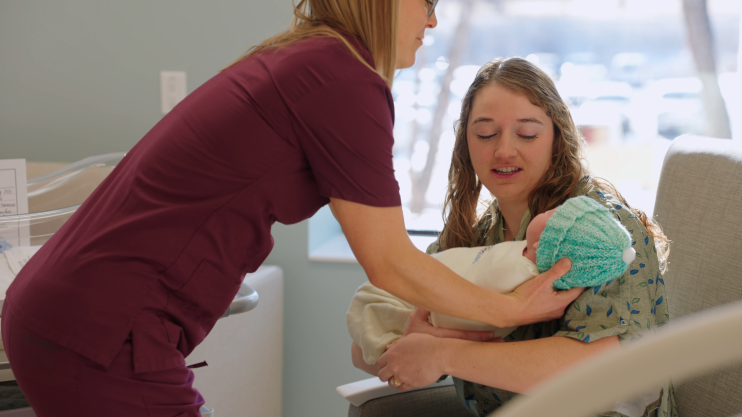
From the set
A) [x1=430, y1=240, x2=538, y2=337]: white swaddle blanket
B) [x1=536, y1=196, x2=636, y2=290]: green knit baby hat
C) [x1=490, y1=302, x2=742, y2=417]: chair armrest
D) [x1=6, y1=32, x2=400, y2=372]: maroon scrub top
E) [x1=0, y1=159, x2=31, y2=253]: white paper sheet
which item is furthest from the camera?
[x1=0, y1=159, x2=31, y2=253]: white paper sheet

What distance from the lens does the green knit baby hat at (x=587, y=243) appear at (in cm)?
100

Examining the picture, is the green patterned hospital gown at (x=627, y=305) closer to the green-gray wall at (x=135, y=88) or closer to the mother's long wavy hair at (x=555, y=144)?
the mother's long wavy hair at (x=555, y=144)

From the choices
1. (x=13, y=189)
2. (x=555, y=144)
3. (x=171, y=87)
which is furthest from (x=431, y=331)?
(x=171, y=87)

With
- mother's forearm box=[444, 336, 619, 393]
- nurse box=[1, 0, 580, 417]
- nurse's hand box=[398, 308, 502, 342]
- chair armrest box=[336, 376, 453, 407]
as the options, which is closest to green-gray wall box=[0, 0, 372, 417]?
chair armrest box=[336, 376, 453, 407]

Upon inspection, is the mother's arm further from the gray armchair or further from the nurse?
the nurse

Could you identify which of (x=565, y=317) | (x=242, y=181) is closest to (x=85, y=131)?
(x=242, y=181)

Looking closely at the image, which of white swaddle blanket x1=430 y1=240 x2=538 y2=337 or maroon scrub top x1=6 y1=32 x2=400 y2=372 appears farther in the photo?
white swaddle blanket x1=430 y1=240 x2=538 y2=337

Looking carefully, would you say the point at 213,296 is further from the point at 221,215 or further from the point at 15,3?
the point at 15,3

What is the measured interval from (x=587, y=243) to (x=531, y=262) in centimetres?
14

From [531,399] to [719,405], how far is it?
1.14 m

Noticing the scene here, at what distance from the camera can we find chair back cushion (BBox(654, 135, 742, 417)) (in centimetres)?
125

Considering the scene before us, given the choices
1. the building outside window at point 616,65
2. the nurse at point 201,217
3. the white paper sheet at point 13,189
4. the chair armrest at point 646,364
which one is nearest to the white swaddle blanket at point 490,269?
the nurse at point 201,217

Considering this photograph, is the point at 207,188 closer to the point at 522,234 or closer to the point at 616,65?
the point at 522,234

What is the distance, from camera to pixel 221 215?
89 centimetres
